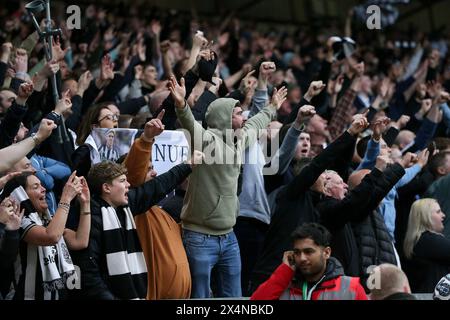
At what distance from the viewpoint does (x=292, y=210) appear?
614 cm

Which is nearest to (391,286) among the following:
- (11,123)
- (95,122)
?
(11,123)

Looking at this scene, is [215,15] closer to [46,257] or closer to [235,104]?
[235,104]

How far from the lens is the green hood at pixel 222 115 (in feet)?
19.8

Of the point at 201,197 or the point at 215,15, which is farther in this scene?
the point at 215,15

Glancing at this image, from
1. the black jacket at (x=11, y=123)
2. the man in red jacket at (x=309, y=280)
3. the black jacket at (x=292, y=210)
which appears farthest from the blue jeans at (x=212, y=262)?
the black jacket at (x=11, y=123)

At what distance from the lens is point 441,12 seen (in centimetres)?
1789

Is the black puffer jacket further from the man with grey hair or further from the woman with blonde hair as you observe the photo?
the man with grey hair

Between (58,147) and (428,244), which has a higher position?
(58,147)

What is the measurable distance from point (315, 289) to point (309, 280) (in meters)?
0.07

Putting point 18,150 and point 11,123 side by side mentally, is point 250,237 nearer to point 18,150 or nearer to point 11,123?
point 11,123

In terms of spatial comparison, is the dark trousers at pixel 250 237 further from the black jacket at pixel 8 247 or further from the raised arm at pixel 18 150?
the black jacket at pixel 8 247

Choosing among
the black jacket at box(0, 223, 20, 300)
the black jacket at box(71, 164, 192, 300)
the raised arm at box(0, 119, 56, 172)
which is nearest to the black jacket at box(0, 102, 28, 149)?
the raised arm at box(0, 119, 56, 172)
